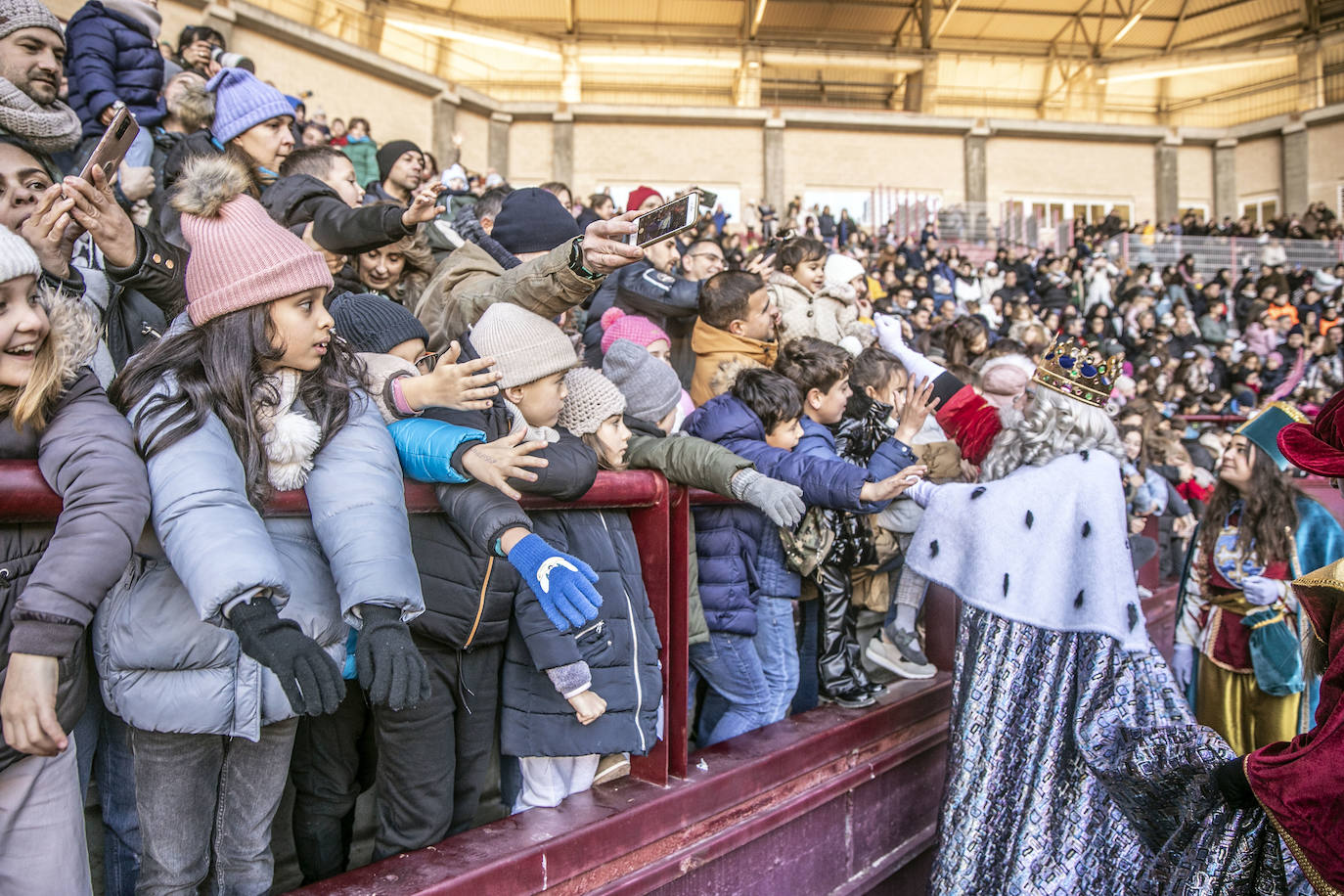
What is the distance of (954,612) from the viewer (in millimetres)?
4363

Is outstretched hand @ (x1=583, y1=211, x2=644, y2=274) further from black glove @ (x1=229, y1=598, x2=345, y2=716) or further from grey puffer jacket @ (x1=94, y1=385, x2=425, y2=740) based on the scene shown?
black glove @ (x1=229, y1=598, x2=345, y2=716)

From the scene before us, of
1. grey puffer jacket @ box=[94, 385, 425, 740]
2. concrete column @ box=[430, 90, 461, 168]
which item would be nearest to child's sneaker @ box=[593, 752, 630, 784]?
grey puffer jacket @ box=[94, 385, 425, 740]

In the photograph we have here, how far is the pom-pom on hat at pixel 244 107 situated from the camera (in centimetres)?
376

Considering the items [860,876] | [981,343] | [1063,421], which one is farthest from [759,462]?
[981,343]

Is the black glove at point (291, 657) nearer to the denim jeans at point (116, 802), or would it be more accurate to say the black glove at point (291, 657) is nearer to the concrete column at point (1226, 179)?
the denim jeans at point (116, 802)

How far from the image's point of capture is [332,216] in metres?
3.17

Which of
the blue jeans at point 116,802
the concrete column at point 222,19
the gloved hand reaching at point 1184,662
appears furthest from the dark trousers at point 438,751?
the concrete column at point 222,19

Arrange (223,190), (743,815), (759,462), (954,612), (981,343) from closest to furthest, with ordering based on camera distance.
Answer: (223,190)
(743,815)
(759,462)
(954,612)
(981,343)

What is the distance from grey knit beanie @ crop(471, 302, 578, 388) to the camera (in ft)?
8.20

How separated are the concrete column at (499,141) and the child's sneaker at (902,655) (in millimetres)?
23256

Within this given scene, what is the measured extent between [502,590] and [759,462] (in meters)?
1.23

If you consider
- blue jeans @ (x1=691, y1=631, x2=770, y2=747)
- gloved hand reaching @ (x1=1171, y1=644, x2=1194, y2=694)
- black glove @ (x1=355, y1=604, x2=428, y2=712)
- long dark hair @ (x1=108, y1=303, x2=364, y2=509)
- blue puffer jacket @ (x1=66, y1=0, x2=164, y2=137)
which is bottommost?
gloved hand reaching @ (x1=1171, y1=644, x2=1194, y2=694)

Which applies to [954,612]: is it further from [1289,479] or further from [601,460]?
[601,460]

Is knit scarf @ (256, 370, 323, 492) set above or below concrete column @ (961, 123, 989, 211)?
below
